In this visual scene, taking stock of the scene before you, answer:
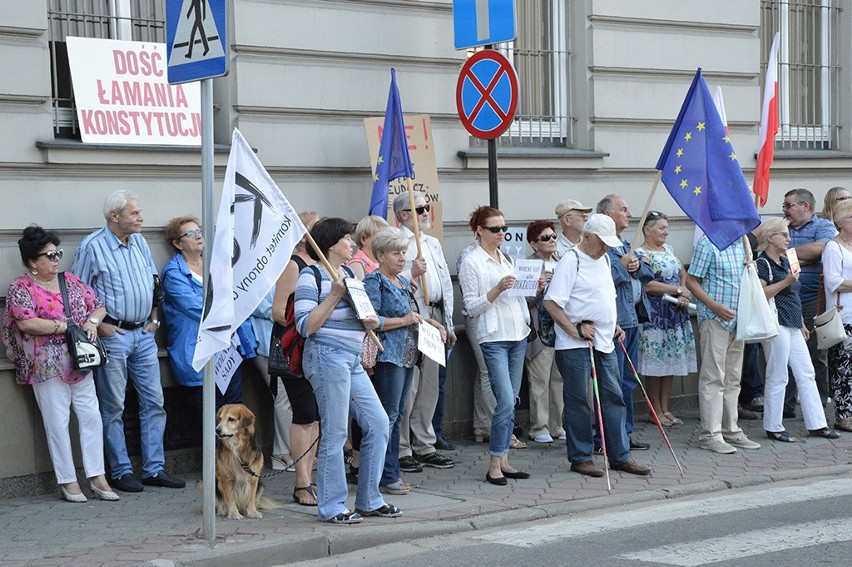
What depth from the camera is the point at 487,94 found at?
34.9ft

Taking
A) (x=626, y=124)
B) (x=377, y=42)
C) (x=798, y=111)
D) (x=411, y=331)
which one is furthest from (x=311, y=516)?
(x=798, y=111)

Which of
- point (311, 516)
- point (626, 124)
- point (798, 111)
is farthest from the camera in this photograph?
point (798, 111)

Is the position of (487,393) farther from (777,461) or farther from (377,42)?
(377,42)

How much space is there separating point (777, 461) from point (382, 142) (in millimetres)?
3995

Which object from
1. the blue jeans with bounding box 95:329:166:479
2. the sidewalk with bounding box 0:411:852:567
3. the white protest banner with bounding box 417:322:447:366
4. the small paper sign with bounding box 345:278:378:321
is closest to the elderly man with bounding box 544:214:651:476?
the sidewalk with bounding box 0:411:852:567

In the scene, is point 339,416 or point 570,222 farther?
point 570,222

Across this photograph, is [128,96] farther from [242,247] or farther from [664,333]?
[664,333]

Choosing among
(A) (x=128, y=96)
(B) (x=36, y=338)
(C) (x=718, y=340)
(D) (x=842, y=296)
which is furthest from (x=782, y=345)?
(B) (x=36, y=338)

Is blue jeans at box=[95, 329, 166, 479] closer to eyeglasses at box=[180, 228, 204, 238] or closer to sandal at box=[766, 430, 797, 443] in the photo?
eyeglasses at box=[180, 228, 204, 238]

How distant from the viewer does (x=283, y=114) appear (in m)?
10.9

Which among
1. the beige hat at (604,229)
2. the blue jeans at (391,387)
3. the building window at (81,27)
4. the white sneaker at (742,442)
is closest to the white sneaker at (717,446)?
the white sneaker at (742,442)

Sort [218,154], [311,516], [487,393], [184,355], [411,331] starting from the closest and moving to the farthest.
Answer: [311,516] → [411,331] → [184,355] → [218,154] → [487,393]

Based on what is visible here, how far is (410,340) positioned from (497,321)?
927 mm

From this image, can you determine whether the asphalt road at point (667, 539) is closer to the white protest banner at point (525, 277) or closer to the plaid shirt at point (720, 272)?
the white protest banner at point (525, 277)
